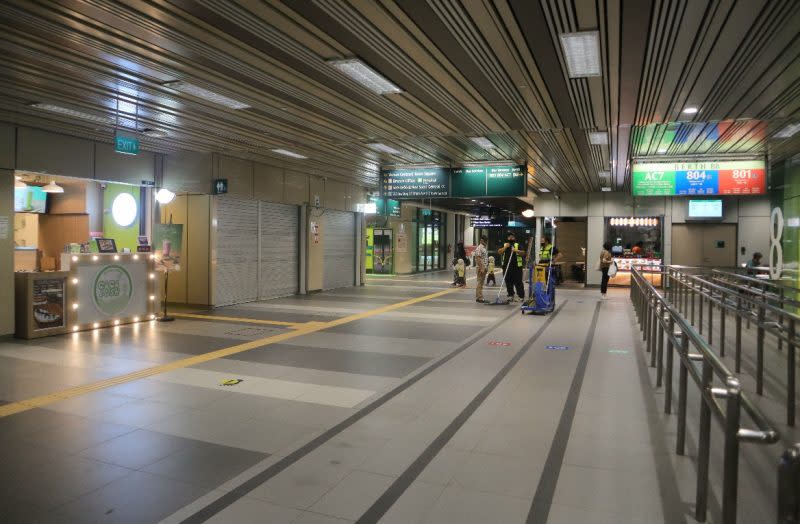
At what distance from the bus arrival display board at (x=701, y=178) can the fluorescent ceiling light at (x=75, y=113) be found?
8.50 m

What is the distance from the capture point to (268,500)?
2930 millimetres

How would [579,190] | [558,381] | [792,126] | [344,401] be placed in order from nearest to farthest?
1. [344,401]
2. [558,381]
3. [792,126]
4. [579,190]

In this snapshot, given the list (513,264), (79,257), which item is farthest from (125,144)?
(513,264)

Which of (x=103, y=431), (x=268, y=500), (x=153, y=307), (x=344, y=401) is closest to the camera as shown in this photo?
(x=268, y=500)

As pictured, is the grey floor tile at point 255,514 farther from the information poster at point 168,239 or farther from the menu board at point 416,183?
the menu board at point 416,183

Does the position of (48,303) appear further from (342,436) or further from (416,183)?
(416,183)

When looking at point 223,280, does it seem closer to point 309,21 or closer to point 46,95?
point 46,95

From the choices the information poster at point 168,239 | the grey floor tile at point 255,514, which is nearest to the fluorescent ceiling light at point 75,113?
the information poster at point 168,239

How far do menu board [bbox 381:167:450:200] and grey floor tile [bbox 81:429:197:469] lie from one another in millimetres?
8242

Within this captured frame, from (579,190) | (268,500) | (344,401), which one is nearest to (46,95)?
(344,401)

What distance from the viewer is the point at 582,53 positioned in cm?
508

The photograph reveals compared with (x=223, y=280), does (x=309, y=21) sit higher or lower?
higher

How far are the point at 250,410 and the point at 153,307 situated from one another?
18.8ft

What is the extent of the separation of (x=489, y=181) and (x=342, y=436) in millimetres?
7817
